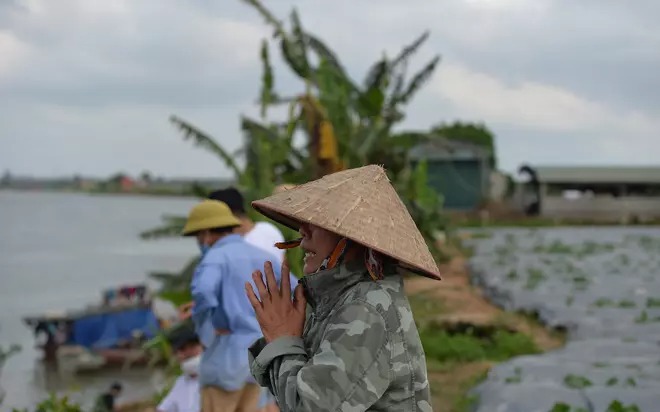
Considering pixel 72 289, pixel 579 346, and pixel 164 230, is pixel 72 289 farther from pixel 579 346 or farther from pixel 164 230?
pixel 579 346

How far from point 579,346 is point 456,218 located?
2632 centimetres

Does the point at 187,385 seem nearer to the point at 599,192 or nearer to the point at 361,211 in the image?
the point at 361,211

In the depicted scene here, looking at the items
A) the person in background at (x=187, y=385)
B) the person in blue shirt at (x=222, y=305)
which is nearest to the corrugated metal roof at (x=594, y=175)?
the person in background at (x=187, y=385)

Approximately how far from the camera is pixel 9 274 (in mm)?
41938

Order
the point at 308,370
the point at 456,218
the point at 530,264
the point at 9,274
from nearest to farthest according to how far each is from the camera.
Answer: the point at 308,370
the point at 530,264
the point at 456,218
the point at 9,274

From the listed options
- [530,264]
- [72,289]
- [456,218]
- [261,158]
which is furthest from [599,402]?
[72,289]

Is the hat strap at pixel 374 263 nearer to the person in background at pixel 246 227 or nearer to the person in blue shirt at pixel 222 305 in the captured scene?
the person in blue shirt at pixel 222 305

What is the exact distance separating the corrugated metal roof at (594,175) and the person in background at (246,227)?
32029mm

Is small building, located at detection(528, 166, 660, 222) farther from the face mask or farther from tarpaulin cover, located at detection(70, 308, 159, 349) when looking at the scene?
the face mask

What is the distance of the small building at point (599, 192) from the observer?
3425 cm

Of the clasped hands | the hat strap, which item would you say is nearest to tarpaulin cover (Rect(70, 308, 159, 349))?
the clasped hands

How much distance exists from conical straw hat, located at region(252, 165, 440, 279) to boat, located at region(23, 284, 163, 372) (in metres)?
17.1

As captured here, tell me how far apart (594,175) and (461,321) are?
91.2ft

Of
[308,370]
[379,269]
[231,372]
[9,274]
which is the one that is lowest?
[9,274]
